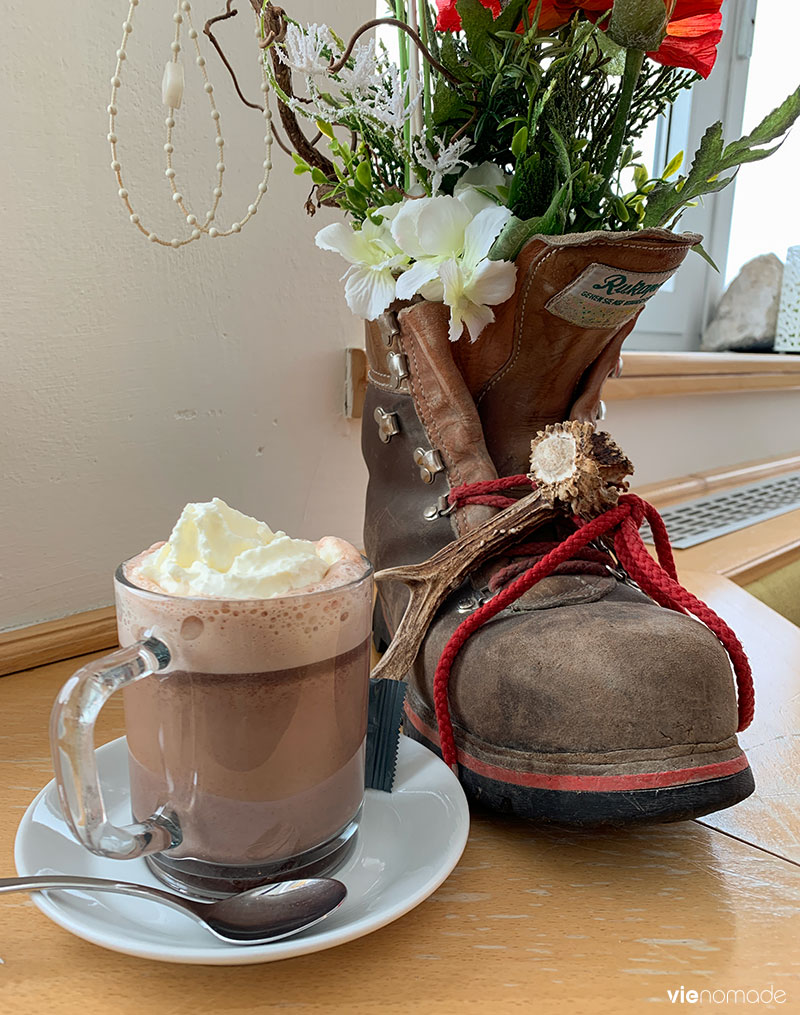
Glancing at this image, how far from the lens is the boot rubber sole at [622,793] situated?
0.37 metres

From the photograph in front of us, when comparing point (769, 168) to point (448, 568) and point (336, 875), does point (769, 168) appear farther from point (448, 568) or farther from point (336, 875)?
point (336, 875)

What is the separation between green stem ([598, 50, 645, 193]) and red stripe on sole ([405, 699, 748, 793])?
32 cm

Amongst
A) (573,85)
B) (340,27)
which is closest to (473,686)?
(573,85)

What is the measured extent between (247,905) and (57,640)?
0.41 metres

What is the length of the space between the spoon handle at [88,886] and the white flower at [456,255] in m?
0.33

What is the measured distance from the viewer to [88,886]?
1.04ft

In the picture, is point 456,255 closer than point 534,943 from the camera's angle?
No

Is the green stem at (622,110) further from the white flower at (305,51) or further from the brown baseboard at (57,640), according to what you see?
the brown baseboard at (57,640)

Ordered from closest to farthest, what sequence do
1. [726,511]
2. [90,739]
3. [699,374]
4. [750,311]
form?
[90,739], [726,511], [699,374], [750,311]

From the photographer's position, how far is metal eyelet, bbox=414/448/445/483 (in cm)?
54

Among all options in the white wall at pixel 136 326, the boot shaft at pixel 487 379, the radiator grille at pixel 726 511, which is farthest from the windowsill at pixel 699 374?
the boot shaft at pixel 487 379

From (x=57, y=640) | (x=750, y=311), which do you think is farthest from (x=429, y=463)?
(x=750, y=311)

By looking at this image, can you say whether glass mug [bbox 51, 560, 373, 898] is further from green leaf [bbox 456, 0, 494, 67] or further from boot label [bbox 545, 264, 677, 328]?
green leaf [bbox 456, 0, 494, 67]

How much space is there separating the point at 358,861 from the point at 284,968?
2.5 inches
